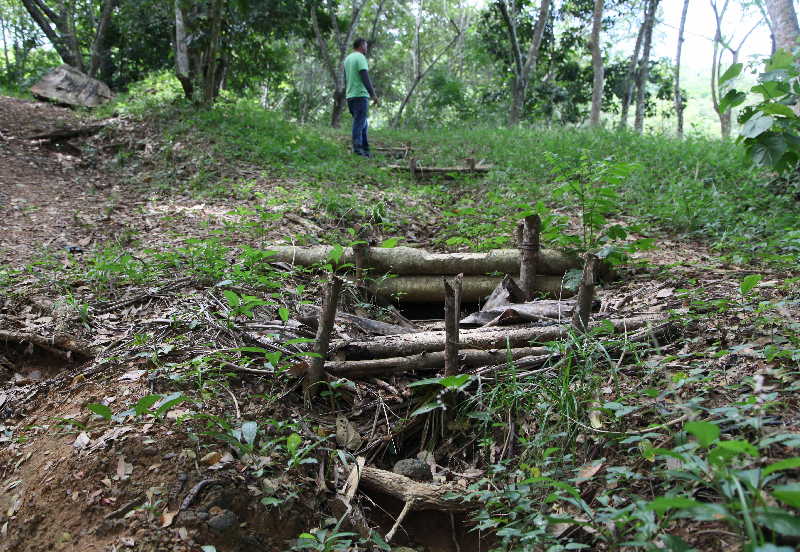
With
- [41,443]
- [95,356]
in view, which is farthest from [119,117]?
[41,443]

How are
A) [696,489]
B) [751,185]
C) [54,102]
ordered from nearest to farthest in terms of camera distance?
[696,489] < [751,185] < [54,102]

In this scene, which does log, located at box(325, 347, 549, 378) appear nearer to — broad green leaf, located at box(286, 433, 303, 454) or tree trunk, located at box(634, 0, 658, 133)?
broad green leaf, located at box(286, 433, 303, 454)

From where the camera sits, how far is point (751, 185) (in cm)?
574

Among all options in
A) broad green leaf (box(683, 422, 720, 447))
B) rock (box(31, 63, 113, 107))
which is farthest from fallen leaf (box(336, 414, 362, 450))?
rock (box(31, 63, 113, 107))

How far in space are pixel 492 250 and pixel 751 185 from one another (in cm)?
356

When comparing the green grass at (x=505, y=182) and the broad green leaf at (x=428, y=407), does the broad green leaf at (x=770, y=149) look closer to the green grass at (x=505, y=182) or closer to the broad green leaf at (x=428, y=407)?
the green grass at (x=505, y=182)

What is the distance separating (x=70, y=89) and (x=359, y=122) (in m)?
6.84

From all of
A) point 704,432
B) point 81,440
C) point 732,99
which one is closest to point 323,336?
point 81,440

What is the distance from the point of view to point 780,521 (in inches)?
46.7

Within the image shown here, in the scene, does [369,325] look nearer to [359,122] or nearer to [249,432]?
[249,432]

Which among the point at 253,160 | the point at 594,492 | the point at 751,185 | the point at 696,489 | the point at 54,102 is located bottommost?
the point at 594,492

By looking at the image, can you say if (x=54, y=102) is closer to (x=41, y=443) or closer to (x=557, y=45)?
(x=41, y=443)

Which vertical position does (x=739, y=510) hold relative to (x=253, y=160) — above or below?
below

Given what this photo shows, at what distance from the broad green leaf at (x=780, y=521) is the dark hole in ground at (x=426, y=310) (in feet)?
9.74
